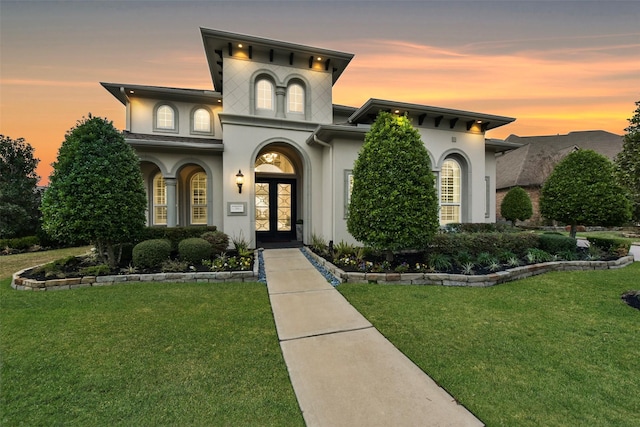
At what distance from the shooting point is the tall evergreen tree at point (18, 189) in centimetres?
998

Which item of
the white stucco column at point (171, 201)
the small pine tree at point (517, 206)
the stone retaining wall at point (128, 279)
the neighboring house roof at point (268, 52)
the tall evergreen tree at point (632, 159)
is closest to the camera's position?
the stone retaining wall at point (128, 279)

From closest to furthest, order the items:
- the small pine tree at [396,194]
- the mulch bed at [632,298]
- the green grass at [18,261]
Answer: the mulch bed at [632,298], the small pine tree at [396,194], the green grass at [18,261]

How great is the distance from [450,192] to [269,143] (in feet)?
26.4

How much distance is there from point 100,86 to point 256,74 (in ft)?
21.5

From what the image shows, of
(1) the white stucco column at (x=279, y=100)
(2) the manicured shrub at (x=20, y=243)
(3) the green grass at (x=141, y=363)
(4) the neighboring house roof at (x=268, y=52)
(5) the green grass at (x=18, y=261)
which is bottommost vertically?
(3) the green grass at (x=141, y=363)

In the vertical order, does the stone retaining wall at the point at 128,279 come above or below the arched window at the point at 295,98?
below

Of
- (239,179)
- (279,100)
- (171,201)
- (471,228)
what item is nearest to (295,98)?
(279,100)

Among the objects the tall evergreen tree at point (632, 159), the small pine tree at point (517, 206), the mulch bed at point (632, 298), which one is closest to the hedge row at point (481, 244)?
the mulch bed at point (632, 298)

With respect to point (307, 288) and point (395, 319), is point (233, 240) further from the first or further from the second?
point (395, 319)

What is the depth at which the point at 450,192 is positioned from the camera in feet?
36.3

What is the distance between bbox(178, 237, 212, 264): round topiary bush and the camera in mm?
6645

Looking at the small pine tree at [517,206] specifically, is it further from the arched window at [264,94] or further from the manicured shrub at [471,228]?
the arched window at [264,94]

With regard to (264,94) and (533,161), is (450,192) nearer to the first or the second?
(264,94)

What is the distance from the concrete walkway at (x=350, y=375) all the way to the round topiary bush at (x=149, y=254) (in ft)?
12.5
